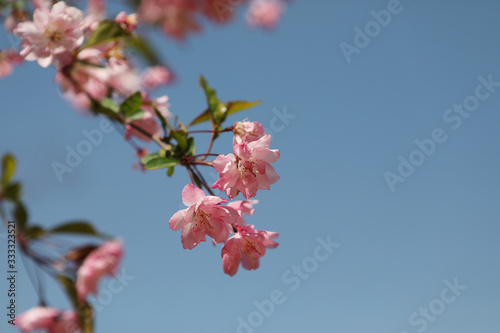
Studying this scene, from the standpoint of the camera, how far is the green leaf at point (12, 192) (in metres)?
1.48

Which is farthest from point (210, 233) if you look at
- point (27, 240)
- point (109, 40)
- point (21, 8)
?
point (21, 8)

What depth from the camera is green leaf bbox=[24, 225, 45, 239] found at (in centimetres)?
146

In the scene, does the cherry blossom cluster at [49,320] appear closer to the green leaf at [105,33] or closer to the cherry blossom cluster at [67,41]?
the cherry blossom cluster at [67,41]

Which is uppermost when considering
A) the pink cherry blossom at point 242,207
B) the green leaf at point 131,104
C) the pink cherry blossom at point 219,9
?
the pink cherry blossom at point 219,9

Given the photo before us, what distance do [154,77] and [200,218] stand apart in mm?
1456

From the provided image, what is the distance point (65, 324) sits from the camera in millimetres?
1638

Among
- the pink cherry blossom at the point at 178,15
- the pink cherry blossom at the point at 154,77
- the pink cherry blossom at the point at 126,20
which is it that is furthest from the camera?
the pink cherry blossom at the point at 178,15

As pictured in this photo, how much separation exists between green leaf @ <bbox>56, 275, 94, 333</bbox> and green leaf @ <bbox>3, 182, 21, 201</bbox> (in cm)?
31

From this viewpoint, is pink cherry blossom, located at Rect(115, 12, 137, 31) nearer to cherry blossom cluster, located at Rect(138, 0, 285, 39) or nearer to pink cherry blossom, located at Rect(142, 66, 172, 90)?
pink cherry blossom, located at Rect(142, 66, 172, 90)

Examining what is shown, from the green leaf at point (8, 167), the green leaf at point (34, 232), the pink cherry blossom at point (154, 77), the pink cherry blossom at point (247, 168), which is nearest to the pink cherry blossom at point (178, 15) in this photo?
the pink cherry blossom at point (154, 77)

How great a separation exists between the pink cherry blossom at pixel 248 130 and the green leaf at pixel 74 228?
601 mm

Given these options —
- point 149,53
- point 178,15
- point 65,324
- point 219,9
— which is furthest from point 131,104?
point 178,15

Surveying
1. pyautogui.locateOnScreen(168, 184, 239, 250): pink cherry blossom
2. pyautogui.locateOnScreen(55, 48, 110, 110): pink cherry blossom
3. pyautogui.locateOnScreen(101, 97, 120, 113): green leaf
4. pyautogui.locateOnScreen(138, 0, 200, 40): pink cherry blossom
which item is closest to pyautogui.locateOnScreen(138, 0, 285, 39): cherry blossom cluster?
pyautogui.locateOnScreen(138, 0, 200, 40): pink cherry blossom

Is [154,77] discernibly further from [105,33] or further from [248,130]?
[248,130]
